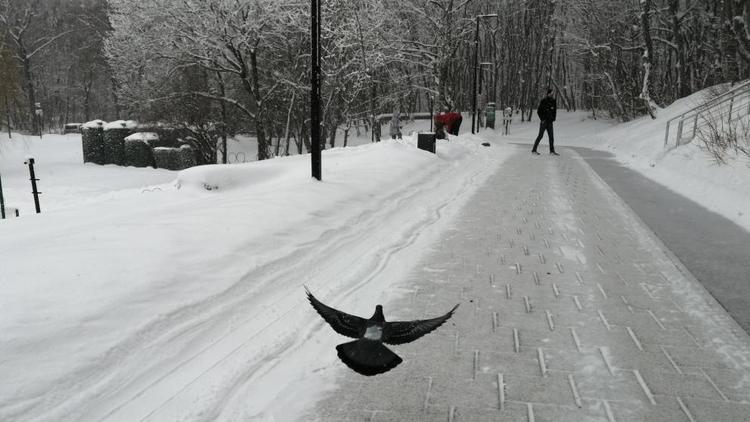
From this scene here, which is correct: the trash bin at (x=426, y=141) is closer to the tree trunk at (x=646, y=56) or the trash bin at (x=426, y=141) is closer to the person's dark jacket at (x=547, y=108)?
the person's dark jacket at (x=547, y=108)

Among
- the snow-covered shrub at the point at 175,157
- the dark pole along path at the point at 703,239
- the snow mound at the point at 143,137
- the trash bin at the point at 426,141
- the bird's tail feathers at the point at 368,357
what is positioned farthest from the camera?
the snow mound at the point at 143,137

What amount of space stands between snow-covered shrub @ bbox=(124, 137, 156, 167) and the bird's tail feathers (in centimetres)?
2705

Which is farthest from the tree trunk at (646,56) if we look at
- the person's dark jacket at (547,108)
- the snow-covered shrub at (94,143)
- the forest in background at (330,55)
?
the snow-covered shrub at (94,143)

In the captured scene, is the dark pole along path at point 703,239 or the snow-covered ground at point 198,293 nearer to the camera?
the snow-covered ground at point 198,293

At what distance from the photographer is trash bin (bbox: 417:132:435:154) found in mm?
14869

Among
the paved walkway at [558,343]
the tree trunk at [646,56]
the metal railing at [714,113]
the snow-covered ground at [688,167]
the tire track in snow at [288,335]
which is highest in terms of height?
the tree trunk at [646,56]

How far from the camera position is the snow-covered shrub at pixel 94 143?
28.0 meters

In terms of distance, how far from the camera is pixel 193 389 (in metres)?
3.03

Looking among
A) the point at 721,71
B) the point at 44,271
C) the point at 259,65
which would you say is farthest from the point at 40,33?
the point at 44,271

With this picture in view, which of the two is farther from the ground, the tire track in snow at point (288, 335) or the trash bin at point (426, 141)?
the trash bin at point (426, 141)

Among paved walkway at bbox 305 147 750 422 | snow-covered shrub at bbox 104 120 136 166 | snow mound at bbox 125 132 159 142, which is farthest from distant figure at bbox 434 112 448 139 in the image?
snow-covered shrub at bbox 104 120 136 166

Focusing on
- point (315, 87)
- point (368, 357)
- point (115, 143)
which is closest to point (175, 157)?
point (115, 143)

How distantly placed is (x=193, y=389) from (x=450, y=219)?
5118 mm

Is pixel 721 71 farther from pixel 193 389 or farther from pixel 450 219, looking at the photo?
pixel 193 389
